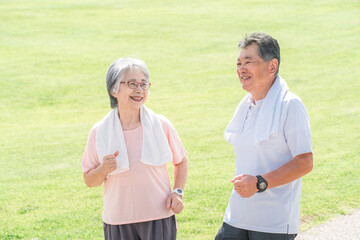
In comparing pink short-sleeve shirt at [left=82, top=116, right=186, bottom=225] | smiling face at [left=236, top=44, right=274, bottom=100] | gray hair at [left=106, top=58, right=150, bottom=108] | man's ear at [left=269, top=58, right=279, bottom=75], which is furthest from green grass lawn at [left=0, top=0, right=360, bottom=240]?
man's ear at [left=269, top=58, right=279, bottom=75]

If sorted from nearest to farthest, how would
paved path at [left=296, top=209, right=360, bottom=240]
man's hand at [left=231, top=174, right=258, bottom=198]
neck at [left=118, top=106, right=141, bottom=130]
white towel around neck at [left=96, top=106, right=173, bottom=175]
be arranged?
man's hand at [left=231, top=174, right=258, bottom=198], white towel around neck at [left=96, top=106, right=173, bottom=175], neck at [left=118, top=106, right=141, bottom=130], paved path at [left=296, top=209, right=360, bottom=240]

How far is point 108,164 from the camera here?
4070 millimetres

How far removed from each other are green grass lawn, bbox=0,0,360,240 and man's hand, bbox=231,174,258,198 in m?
1.87

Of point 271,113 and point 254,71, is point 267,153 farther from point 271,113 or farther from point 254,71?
point 254,71

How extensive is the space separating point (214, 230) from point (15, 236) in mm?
2552

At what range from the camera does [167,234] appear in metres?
4.22

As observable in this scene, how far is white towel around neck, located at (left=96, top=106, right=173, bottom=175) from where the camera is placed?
163 inches

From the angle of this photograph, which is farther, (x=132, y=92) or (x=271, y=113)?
(x=132, y=92)

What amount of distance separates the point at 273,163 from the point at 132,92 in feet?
3.84

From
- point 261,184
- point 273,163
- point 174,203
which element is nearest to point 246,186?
point 261,184

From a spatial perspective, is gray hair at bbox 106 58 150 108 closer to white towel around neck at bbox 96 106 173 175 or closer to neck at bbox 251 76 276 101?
white towel around neck at bbox 96 106 173 175

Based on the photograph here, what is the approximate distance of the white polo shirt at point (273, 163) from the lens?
3777mm

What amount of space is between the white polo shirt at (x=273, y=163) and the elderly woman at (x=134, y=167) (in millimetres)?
531

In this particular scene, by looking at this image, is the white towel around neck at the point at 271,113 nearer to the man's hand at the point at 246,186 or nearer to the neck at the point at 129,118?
the man's hand at the point at 246,186
